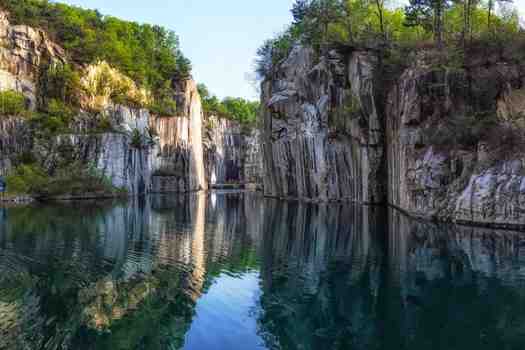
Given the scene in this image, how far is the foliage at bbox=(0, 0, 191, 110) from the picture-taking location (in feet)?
228

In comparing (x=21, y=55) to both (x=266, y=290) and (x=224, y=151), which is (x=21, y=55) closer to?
(x=224, y=151)

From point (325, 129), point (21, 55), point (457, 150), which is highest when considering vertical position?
point (21, 55)

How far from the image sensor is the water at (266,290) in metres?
9.62

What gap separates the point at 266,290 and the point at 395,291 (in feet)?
12.0

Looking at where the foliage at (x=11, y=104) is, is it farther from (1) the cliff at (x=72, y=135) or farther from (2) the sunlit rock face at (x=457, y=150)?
(2) the sunlit rock face at (x=457, y=150)

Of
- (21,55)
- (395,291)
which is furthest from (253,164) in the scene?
(395,291)

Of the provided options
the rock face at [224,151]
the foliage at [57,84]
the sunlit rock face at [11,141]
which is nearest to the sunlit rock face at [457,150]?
the sunlit rock face at [11,141]

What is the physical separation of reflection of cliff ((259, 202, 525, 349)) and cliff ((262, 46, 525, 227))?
4595 mm

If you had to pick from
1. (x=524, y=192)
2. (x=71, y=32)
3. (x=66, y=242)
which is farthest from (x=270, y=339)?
(x=71, y=32)

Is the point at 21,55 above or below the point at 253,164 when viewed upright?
above

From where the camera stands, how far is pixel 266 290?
1351 cm

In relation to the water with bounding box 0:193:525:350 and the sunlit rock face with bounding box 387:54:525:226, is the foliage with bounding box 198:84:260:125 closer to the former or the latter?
the sunlit rock face with bounding box 387:54:525:226

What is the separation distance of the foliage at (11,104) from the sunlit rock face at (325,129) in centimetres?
3145

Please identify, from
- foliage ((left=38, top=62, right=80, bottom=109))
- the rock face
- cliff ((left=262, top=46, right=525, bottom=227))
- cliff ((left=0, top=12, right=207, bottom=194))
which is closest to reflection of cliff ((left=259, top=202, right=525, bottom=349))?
cliff ((left=262, top=46, right=525, bottom=227))
